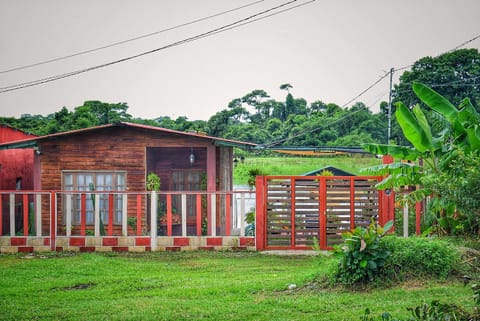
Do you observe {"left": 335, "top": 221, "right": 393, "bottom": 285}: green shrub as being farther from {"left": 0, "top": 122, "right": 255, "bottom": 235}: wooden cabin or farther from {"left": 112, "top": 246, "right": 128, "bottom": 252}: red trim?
{"left": 0, "top": 122, "right": 255, "bottom": 235}: wooden cabin

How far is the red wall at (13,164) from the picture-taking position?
20.3 meters

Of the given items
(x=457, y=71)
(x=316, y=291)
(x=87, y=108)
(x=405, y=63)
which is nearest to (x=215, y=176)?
(x=316, y=291)

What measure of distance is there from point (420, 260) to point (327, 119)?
30.7 meters

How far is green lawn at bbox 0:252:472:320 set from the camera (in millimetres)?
7855

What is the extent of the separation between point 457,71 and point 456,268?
112 ft

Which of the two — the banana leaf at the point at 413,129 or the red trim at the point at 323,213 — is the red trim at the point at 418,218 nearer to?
the banana leaf at the point at 413,129

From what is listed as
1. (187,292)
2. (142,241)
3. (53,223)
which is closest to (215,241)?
(142,241)

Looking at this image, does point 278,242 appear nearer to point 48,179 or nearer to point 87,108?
point 48,179

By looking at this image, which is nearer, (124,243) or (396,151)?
(396,151)

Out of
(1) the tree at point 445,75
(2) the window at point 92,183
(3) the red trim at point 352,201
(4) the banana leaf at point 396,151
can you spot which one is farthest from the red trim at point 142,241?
(1) the tree at point 445,75

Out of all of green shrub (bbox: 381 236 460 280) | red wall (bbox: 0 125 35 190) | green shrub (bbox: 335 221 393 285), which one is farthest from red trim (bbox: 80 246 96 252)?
red wall (bbox: 0 125 35 190)

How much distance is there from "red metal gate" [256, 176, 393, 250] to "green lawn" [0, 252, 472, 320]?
939 millimetres

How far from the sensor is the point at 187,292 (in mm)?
9250

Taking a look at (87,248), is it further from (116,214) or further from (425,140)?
(425,140)
